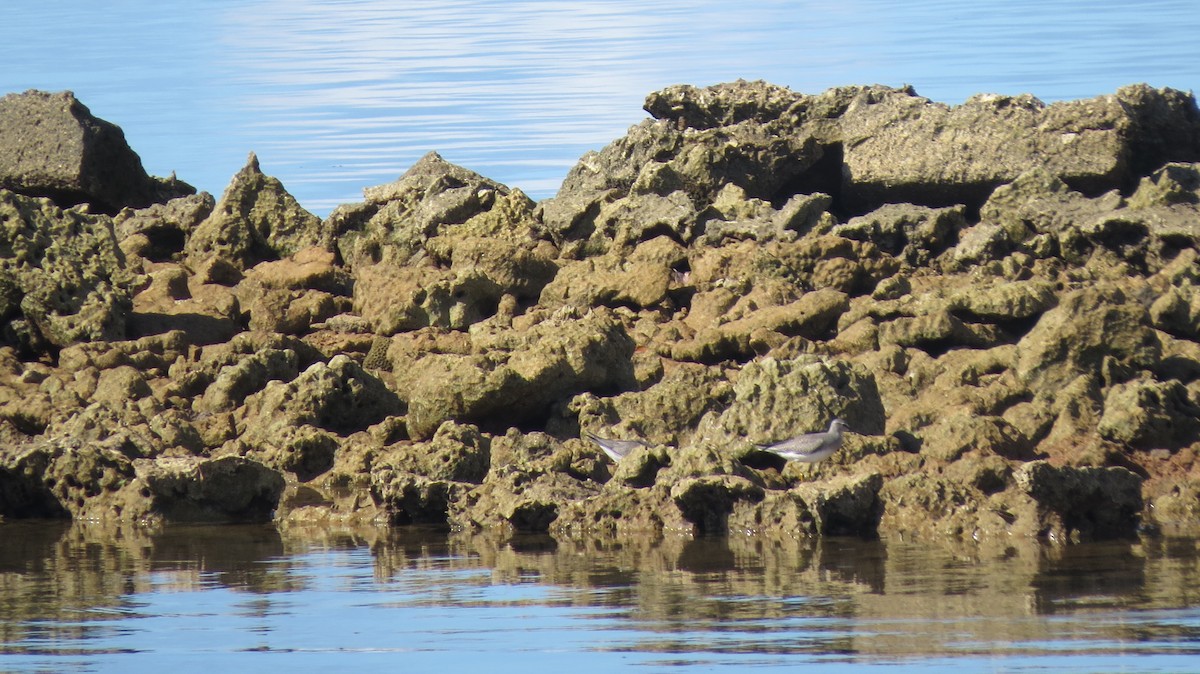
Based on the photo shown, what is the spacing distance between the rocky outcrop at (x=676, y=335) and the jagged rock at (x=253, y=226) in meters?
0.04

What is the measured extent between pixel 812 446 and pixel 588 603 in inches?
115

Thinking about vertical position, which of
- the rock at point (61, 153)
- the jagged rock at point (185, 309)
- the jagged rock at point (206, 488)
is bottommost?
A: the jagged rock at point (206, 488)

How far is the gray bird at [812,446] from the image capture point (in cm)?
1241

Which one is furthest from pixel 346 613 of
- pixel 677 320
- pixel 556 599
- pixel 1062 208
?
pixel 1062 208

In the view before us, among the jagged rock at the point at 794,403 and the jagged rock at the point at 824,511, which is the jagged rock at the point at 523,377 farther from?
the jagged rock at the point at 824,511

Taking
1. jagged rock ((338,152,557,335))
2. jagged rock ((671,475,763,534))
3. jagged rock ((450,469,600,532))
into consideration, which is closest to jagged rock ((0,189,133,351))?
jagged rock ((338,152,557,335))

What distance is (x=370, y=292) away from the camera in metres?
17.8

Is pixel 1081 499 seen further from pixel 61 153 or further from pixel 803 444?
pixel 61 153

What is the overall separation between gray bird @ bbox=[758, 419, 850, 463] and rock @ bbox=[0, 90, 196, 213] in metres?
10.6

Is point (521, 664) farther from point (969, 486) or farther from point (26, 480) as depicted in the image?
point (26, 480)

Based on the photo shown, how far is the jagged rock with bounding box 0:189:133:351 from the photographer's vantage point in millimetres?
17031

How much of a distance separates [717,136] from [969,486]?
7569 millimetres

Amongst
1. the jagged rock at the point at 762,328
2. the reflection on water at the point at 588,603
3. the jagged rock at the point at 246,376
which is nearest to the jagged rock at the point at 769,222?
the jagged rock at the point at 762,328

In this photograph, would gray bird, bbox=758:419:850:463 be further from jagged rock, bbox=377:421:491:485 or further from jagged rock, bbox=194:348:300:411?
jagged rock, bbox=194:348:300:411
